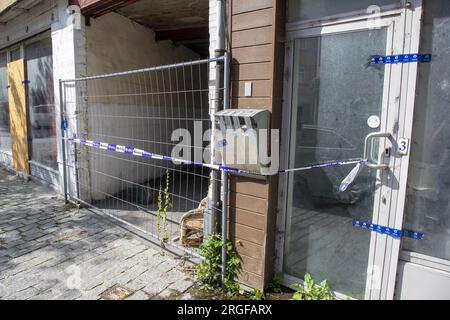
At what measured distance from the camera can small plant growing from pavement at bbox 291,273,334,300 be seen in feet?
8.69

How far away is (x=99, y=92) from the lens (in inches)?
214

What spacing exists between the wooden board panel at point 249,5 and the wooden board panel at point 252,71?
442 mm

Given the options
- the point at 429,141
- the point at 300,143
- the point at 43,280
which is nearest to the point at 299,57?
the point at 300,143

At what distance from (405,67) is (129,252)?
321 cm

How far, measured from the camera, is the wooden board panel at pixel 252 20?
8.59ft

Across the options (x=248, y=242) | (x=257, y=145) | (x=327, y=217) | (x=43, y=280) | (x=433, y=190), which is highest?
(x=257, y=145)

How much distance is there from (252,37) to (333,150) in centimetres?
114

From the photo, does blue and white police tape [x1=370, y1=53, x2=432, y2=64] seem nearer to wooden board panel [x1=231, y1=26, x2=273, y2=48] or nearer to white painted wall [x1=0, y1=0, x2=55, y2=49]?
wooden board panel [x1=231, y1=26, x2=273, y2=48]

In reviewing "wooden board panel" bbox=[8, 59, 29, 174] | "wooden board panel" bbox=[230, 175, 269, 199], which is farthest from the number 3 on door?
"wooden board panel" bbox=[8, 59, 29, 174]

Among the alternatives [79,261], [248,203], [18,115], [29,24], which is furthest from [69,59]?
[248,203]

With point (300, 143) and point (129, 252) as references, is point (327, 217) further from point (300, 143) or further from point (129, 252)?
point (129, 252)

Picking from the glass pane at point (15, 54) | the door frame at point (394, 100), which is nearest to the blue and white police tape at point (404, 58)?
the door frame at point (394, 100)

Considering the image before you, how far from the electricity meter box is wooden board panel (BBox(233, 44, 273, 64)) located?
44 centimetres

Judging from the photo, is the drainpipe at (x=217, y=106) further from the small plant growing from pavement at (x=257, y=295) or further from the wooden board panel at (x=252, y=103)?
the small plant growing from pavement at (x=257, y=295)
